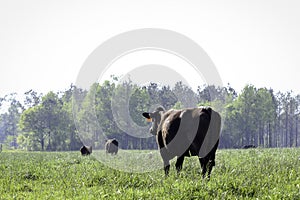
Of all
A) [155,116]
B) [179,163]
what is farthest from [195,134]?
[155,116]

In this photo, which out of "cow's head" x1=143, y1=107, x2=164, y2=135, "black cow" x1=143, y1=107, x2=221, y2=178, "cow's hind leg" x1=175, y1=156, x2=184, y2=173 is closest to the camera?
"black cow" x1=143, y1=107, x2=221, y2=178

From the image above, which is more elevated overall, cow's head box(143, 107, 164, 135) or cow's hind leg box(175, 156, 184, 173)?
cow's head box(143, 107, 164, 135)

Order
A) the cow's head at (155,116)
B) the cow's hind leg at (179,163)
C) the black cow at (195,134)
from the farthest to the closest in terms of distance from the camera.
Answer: the cow's head at (155,116)
the cow's hind leg at (179,163)
the black cow at (195,134)

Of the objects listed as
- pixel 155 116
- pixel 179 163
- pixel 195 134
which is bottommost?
pixel 179 163

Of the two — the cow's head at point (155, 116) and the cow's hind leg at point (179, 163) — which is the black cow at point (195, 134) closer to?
the cow's hind leg at point (179, 163)

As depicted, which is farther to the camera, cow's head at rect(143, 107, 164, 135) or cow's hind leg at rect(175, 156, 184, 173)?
cow's head at rect(143, 107, 164, 135)

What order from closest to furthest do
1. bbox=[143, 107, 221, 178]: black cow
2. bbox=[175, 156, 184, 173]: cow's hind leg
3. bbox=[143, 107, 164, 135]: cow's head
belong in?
bbox=[143, 107, 221, 178]: black cow → bbox=[175, 156, 184, 173]: cow's hind leg → bbox=[143, 107, 164, 135]: cow's head

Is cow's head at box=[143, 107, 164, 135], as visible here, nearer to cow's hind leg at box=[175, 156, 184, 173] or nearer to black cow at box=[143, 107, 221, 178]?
black cow at box=[143, 107, 221, 178]

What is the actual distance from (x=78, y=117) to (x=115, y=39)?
47926 mm

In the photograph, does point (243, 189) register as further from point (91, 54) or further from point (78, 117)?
point (78, 117)

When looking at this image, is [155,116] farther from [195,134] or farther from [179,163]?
[195,134]

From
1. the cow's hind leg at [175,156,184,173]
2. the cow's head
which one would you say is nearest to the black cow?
the cow's hind leg at [175,156,184,173]

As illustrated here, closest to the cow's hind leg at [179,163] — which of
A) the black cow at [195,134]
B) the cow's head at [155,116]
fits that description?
the black cow at [195,134]

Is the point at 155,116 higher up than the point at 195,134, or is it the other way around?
the point at 155,116
